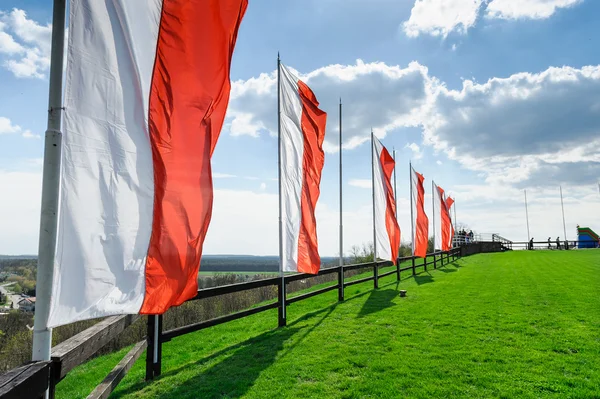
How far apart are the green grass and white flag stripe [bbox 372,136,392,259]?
3763mm

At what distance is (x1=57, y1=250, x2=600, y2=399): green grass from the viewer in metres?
4.54

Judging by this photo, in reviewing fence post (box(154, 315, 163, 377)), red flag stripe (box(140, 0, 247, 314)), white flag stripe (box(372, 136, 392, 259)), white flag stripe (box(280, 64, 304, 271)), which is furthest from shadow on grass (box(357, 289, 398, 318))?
red flag stripe (box(140, 0, 247, 314))

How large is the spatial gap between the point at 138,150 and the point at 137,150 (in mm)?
11

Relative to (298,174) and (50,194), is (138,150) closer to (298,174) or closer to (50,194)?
(50,194)

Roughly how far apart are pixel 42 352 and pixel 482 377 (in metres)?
4.91

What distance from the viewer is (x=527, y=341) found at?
20.9 feet

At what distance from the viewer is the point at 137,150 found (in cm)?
347

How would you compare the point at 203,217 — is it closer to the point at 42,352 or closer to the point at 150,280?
the point at 150,280

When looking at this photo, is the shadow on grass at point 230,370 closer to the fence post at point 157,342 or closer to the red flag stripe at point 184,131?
the fence post at point 157,342

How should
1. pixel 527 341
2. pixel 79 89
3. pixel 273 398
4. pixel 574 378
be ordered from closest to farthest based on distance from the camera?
pixel 79 89 → pixel 273 398 → pixel 574 378 → pixel 527 341

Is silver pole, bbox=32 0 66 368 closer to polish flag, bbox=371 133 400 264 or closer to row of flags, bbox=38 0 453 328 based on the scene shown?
row of flags, bbox=38 0 453 328

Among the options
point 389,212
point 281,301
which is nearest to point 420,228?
point 389,212

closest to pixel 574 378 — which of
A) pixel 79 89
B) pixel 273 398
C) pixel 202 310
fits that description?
pixel 273 398

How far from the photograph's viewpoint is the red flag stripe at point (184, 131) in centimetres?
373
